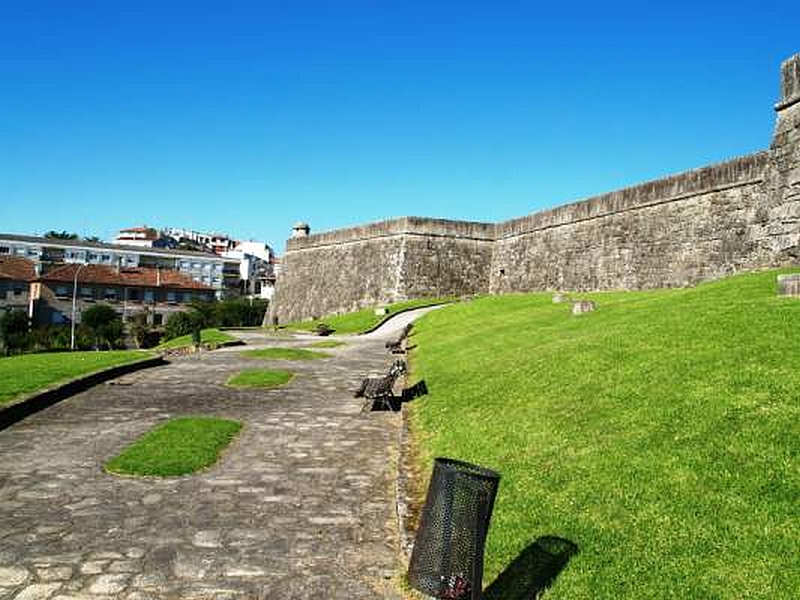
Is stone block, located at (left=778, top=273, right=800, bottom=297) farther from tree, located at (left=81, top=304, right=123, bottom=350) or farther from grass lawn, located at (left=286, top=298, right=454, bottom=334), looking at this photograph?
tree, located at (left=81, top=304, right=123, bottom=350)

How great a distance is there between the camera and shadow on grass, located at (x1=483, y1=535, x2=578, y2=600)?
387 centimetres

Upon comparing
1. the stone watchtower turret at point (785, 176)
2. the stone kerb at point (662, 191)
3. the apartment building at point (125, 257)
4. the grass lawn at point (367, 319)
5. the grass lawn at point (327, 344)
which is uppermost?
the apartment building at point (125, 257)

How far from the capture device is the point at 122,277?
232ft

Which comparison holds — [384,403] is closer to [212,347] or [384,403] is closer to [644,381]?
[644,381]

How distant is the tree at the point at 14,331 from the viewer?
53031 millimetres

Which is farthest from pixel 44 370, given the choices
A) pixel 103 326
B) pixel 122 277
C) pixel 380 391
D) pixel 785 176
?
pixel 122 277

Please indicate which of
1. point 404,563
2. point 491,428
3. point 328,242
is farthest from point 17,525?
point 328,242

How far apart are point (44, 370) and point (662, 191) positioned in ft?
69.1

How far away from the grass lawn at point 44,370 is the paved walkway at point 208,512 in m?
0.94

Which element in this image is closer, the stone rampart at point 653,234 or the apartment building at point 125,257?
the stone rampart at point 653,234

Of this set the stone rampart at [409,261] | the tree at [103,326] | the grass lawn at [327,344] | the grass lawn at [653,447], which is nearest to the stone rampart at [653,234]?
the stone rampart at [409,261]

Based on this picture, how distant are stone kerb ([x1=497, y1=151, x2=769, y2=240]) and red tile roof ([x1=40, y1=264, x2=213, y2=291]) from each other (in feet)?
167

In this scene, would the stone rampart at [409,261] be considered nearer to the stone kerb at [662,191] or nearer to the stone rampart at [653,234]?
the stone rampart at [653,234]

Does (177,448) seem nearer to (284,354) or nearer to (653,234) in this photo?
(284,354)
